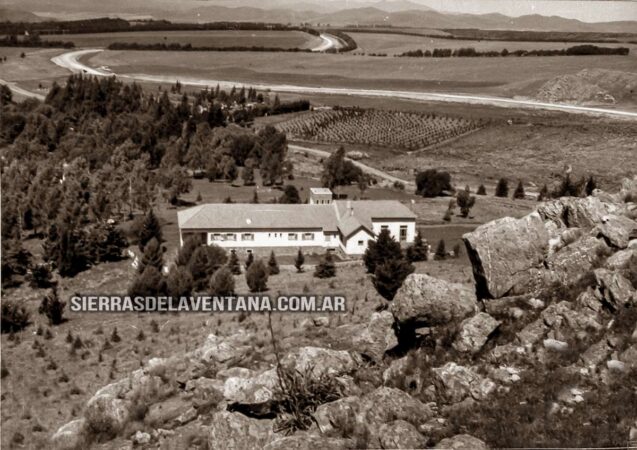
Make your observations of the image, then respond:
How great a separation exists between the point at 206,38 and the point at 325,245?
107 m

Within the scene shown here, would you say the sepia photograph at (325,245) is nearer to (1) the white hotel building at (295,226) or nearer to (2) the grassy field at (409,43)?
(1) the white hotel building at (295,226)

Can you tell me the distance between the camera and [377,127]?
306 feet

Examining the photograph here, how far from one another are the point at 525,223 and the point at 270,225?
31954 millimetres

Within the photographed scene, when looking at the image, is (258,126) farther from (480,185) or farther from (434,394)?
(434,394)

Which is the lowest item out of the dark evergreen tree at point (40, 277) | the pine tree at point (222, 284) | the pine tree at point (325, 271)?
the dark evergreen tree at point (40, 277)

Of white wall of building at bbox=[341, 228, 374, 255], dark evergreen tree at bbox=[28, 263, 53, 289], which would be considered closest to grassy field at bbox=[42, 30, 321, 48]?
white wall of building at bbox=[341, 228, 374, 255]

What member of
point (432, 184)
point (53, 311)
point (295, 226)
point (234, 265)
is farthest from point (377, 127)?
point (53, 311)

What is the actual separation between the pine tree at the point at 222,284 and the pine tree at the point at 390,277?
7066 millimetres

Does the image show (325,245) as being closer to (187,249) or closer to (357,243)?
(357,243)

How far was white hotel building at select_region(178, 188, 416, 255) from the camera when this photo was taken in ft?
153

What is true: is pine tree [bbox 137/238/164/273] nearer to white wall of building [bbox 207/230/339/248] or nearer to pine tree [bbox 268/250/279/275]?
pine tree [bbox 268/250/279/275]

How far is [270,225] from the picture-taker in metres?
47.2

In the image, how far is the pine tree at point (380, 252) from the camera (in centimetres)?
3975

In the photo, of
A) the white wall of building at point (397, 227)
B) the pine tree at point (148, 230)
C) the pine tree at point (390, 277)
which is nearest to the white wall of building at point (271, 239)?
the white wall of building at point (397, 227)
